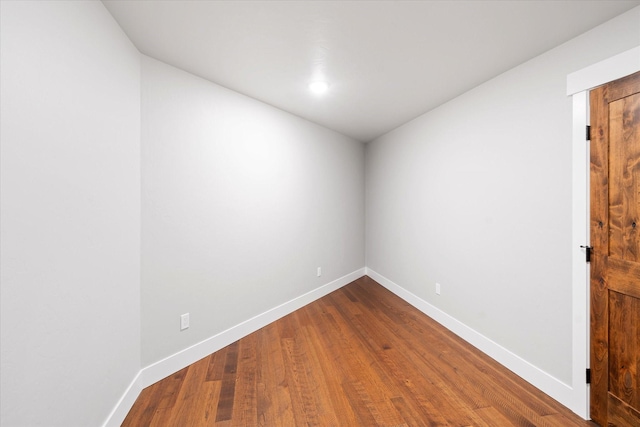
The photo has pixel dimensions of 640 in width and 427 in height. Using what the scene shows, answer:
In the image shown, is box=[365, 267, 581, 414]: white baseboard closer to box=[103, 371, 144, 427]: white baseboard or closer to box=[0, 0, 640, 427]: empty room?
box=[0, 0, 640, 427]: empty room

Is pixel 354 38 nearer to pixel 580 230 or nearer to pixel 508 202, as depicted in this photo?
pixel 508 202

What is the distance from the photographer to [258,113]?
261 cm

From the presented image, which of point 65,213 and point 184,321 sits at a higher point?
point 65,213

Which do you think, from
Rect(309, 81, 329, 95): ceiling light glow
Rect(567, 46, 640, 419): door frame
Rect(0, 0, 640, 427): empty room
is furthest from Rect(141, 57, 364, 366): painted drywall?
Rect(567, 46, 640, 419): door frame

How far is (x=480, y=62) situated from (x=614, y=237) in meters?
1.50

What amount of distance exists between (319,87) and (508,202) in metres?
1.97

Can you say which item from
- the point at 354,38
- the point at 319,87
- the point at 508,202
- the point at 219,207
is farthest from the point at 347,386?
the point at 319,87

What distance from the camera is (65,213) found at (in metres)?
1.12

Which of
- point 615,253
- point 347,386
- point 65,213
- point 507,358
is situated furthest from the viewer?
point 507,358

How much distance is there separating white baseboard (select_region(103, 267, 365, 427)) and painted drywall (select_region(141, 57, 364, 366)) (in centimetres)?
5

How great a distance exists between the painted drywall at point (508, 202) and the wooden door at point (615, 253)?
143 millimetres

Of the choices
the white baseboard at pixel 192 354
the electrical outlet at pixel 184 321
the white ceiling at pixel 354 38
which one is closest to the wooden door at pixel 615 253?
the white ceiling at pixel 354 38

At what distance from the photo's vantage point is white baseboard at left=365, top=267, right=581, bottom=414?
163cm

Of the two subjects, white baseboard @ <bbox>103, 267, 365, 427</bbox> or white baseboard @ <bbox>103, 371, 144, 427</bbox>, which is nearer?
white baseboard @ <bbox>103, 371, 144, 427</bbox>
